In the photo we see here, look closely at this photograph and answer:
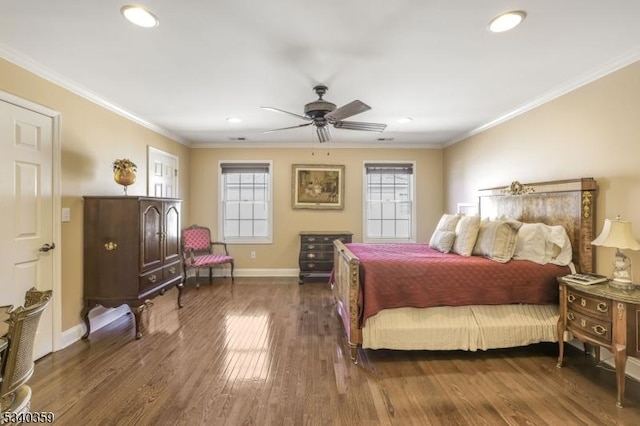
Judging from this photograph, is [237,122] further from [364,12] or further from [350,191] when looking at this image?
[364,12]

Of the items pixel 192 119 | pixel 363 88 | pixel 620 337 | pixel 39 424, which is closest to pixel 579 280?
pixel 620 337

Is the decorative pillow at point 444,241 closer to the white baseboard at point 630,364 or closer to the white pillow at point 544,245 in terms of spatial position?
the white pillow at point 544,245

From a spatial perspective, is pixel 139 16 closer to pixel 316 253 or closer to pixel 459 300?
pixel 459 300

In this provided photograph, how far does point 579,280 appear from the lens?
2336 millimetres

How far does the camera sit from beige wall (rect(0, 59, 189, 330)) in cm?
246

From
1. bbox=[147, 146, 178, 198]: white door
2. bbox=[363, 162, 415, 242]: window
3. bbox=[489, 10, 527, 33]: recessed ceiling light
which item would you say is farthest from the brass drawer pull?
bbox=[147, 146, 178, 198]: white door

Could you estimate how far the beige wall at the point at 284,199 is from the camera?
17.9 ft

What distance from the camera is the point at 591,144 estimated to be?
2611mm

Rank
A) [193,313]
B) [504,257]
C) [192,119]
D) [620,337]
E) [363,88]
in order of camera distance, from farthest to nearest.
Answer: [192,119], [193,313], [363,88], [504,257], [620,337]

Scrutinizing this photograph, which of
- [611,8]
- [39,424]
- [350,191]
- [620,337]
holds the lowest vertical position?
[39,424]

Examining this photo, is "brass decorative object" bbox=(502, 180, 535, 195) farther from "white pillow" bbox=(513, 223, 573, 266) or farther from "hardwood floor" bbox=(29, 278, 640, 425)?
"hardwood floor" bbox=(29, 278, 640, 425)

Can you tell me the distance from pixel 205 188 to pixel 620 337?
5.62 meters

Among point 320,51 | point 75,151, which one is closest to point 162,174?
point 75,151

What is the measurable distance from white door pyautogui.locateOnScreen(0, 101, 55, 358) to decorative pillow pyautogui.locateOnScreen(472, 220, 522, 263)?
4.07 meters
